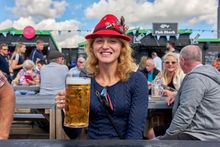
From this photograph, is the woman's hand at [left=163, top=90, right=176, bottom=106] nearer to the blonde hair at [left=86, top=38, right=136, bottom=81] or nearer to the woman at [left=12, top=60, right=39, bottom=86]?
the blonde hair at [left=86, top=38, right=136, bottom=81]

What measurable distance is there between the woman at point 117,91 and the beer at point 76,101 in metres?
→ 0.42

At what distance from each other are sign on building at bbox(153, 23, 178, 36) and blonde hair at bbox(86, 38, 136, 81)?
11.5m

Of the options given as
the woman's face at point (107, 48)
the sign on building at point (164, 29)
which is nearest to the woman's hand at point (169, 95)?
the woman's face at point (107, 48)

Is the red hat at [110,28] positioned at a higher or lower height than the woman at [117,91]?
higher

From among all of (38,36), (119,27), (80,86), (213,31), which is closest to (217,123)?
(119,27)

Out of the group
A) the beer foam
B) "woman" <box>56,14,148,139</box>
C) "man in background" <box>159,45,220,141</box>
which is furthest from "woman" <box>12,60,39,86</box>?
the beer foam

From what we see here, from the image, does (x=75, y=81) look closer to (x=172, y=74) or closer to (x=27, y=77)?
(x=172, y=74)

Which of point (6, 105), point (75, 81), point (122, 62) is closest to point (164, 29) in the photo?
point (122, 62)

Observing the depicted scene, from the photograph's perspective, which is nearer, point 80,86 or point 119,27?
point 80,86

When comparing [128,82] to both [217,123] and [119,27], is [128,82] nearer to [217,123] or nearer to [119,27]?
[119,27]

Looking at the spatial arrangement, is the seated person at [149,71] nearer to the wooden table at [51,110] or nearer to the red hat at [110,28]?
the wooden table at [51,110]

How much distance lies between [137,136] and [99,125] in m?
0.18

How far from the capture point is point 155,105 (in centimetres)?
293

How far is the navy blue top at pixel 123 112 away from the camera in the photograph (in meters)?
1.49
